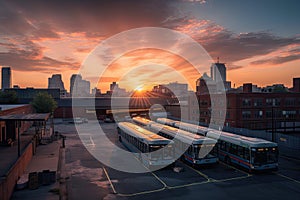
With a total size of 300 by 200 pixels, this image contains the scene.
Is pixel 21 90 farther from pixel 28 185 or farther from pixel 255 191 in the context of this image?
pixel 255 191

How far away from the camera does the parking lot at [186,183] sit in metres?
18.7

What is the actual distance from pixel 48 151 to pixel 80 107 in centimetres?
6009

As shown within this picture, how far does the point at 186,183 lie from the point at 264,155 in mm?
7663

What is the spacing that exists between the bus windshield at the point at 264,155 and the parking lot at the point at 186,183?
124 centimetres

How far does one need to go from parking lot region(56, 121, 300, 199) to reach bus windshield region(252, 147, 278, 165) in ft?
4.07

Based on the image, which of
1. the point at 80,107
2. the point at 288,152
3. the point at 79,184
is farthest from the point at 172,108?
the point at 79,184

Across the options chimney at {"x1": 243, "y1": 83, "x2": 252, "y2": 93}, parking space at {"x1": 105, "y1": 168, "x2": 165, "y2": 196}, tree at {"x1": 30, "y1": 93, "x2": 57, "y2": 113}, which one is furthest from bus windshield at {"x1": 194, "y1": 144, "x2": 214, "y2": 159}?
tree at {"x1": 30, "y1": 93, "x2": 57, "y2": 113}

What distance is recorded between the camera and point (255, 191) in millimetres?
19281

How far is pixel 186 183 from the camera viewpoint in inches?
837

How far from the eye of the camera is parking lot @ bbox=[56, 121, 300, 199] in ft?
61.3

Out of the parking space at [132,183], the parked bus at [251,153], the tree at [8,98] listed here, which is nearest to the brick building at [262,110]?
the parked bus at [251,153]

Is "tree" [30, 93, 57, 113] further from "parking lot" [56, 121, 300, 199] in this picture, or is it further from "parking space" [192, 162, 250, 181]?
"parking space" [192, 162, 250, 181]

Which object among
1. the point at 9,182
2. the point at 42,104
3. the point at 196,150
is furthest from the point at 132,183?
the point at 42,104

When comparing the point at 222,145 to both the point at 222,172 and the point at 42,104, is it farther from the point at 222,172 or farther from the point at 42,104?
the point at 42,104
